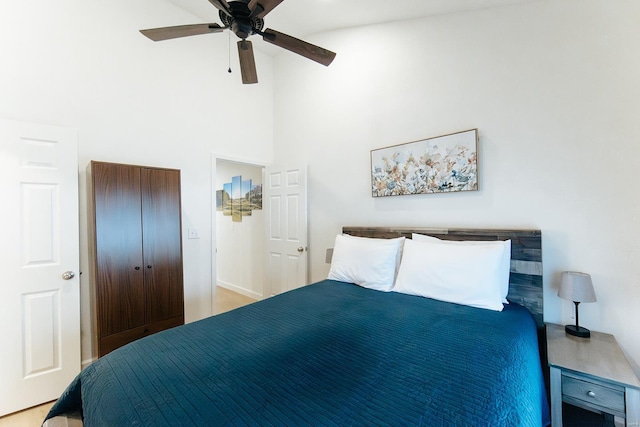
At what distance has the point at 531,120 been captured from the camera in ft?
6.95

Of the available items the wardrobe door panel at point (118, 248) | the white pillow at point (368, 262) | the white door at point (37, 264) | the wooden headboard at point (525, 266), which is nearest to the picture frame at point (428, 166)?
the wooden headboard at point (525, 266)

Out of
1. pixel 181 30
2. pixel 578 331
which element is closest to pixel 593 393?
pixel 578 331

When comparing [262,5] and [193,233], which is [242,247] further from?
[262,5]

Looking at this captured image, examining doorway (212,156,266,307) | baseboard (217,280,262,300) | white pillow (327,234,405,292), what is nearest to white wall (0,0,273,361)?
doorway (212,156,266,307)

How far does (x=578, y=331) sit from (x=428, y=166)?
63.4 inches

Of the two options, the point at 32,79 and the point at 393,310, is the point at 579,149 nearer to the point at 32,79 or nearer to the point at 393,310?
the point at 393,310

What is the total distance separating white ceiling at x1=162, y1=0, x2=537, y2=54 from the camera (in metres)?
2.41

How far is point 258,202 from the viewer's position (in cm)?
436

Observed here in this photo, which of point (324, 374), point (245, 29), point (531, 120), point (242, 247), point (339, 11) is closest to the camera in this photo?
point (324, 374)

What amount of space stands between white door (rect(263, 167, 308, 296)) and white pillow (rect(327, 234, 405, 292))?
3.01ft

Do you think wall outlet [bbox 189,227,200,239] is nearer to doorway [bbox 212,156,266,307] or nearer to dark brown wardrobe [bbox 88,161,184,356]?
dark brown wardrobe [bbox 88,161,184,356]

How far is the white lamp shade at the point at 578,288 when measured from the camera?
175 centimetres

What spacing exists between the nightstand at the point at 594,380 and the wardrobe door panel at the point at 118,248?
3.07 meters

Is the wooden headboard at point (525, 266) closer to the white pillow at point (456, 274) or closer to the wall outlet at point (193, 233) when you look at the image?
the white pillow at point (456, 274)
